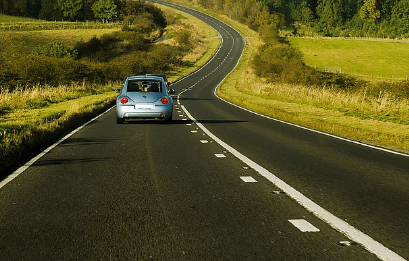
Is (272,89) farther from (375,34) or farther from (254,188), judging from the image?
A: (375,34)

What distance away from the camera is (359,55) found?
99.9 meters

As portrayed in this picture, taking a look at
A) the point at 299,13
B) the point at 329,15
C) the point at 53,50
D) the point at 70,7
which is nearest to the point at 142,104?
the point at 53,50

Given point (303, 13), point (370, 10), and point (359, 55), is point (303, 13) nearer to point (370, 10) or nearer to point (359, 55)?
point (370, 10)

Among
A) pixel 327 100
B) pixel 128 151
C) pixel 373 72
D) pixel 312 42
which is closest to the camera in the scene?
pixel 128 151

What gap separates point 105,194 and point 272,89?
110ft

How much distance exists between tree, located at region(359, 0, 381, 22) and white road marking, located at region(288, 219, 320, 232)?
182 m

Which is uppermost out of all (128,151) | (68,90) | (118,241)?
(118,241)

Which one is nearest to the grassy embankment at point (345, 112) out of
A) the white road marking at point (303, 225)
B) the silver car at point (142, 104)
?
the silver car at point (142, 104)

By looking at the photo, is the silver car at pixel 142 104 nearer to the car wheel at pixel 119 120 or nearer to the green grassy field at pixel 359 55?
the car wheel at pixel 119 120

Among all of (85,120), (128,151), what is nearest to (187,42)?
(85,120)

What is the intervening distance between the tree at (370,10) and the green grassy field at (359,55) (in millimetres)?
64401

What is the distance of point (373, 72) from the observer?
8275 centimetres

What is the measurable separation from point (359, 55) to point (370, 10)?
85.0 meters

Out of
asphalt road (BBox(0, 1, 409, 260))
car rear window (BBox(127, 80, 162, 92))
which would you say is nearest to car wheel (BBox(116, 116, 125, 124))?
car rear window (BBox(127, 80, 162, 92))
